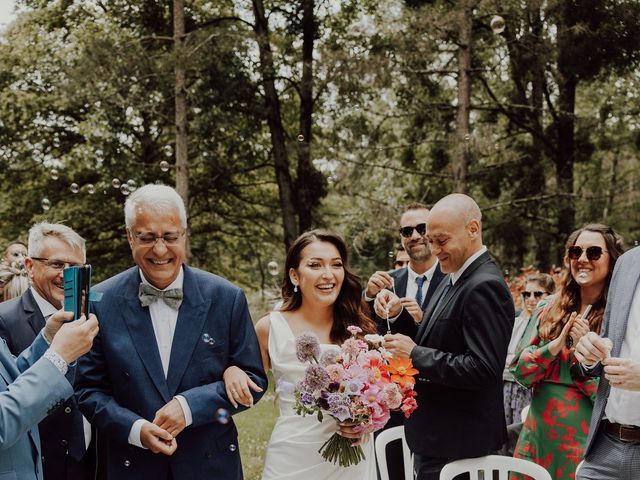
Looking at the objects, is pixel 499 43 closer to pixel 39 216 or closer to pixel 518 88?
pixel 518 88

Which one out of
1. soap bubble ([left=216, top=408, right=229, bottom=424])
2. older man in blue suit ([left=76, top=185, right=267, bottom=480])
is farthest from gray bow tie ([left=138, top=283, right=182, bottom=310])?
soap bubble ([left=216, top=408, right=229, bottom=424])

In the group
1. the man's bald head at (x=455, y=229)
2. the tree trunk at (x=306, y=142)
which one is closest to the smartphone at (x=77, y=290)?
the man's bald head at (x=455, y=229)

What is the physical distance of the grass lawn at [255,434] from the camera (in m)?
7.52

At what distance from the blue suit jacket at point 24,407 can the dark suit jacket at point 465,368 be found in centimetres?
183

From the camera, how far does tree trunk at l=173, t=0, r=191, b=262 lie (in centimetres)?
1372

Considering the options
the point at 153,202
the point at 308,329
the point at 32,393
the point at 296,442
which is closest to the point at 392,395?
the point at 296,442

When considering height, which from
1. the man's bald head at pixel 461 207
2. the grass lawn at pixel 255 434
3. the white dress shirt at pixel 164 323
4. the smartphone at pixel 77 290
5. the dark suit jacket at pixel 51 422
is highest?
the man's bald head at pixel 461 207

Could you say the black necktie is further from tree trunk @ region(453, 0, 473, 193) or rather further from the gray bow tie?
tree trunk @ region(453, 0, 473, 193)

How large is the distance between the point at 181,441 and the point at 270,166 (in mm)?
15003

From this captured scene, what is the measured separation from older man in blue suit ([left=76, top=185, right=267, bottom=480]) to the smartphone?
40 centimetres

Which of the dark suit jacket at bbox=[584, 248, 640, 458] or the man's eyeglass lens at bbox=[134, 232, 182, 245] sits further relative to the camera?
the dark suit jacket at bbox=[584, 248, 640, 458]

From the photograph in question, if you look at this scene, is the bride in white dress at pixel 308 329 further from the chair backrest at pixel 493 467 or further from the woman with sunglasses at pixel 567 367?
the woman with sunglasses at pixel 567 367

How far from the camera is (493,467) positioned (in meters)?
3.59

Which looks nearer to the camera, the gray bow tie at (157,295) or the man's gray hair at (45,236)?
the gray bow tie at (157,295)
